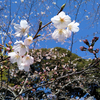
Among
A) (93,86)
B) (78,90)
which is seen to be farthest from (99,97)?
(78,90)

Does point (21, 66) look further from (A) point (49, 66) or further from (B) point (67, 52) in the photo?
(B) point (67, 52)

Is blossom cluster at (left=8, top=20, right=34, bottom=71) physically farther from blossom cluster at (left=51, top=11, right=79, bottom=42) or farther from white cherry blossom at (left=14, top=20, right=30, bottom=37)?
blossom cluster at (left=51, top=11, right=79, bottom=42)

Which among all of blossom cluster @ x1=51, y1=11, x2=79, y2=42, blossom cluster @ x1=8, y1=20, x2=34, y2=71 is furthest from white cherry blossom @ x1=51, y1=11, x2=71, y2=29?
blossom cluster @ x1=8, y1=20, x2=34, y2=71

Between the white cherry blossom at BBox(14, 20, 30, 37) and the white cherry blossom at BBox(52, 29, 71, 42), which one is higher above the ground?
the white cherry blossom at BBox(14, 20, 30, 37)

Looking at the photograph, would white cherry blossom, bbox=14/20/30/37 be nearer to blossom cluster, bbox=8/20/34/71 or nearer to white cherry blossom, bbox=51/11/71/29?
blossom cluster, bbox=8/20/34/71

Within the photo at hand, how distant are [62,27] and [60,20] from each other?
56 mm

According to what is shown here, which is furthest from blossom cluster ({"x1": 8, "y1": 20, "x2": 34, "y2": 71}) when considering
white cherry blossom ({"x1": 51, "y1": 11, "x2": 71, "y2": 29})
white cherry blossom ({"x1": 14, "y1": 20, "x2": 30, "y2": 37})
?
white cherry blossom ({"x1": 51, "y1": 11, "x2": 71, "y2": 29})

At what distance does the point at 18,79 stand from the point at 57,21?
487 cm

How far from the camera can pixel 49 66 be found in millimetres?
5574

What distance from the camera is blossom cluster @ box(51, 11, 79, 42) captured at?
791 millimetres

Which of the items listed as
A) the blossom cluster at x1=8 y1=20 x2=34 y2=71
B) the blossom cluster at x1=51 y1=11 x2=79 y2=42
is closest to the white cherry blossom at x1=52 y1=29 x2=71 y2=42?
the blossom cluster at x1=51 y1=11 x2=79 y2=42

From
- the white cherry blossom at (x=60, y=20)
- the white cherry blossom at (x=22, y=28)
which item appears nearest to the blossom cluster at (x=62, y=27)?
the white cherry blossom at (x=60, y=20)

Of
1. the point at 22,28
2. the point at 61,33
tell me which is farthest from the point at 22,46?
the point at 61,33

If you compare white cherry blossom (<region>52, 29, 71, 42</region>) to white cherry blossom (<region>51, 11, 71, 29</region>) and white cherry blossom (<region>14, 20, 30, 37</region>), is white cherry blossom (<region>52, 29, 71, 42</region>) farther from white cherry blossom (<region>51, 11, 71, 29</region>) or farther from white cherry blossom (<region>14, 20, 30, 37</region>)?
white cherry blossom (<region>14, 20, 30, 37</region>)
